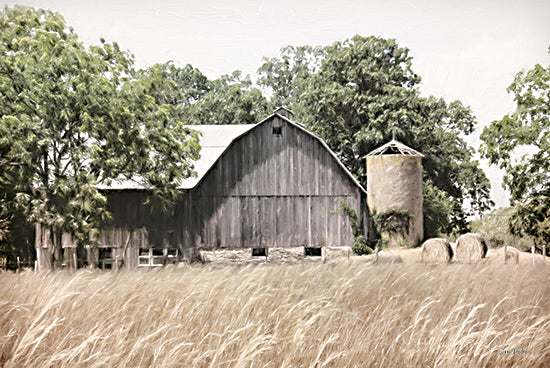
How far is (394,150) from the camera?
31.5 metres

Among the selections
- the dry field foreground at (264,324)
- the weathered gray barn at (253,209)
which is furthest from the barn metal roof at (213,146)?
the dry field foreground at (264,324)

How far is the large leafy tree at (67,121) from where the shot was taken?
20141 millimetres

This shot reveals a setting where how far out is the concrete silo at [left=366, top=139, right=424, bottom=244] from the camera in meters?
28.7

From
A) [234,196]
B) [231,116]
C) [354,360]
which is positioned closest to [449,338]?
[354,360]

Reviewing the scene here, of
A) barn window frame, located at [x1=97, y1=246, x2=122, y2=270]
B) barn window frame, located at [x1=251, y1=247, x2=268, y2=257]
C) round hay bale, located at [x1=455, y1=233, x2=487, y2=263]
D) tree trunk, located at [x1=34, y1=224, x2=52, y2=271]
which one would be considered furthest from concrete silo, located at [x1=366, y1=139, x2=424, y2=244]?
tree trunk, located at [x1=34, y1=224, x2=52, y2=271]

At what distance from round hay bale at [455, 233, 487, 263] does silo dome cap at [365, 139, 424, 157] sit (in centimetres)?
821

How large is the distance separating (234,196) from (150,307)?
69.3 feet

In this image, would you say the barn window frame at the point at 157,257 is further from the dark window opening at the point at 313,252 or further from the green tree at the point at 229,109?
the green tree at the point at 229,109

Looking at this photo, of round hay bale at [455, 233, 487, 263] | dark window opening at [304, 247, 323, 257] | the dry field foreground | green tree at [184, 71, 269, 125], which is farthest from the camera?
green tree at [184, 71, 269, 125]

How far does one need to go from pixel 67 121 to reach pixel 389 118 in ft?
64.5

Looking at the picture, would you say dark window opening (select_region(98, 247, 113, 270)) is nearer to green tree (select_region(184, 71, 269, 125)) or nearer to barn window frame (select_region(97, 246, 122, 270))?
barn window frame (select_region(97, 246, 122, 270))

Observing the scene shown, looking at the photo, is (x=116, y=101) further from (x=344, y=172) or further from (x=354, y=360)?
(x=354, y=360)

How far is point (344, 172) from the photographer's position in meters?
27.0

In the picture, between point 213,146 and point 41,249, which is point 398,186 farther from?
point 41,249
